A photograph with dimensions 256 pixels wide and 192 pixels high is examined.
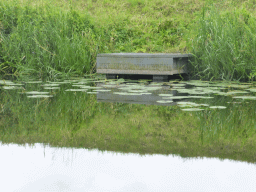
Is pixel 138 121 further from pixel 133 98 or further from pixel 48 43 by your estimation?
pixel 48 43

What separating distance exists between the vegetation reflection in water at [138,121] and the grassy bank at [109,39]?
1282mm

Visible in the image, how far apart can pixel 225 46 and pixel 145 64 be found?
1.33 metres

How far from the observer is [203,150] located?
7.83 ft

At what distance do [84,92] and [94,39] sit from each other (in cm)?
260

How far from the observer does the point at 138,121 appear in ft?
10.9

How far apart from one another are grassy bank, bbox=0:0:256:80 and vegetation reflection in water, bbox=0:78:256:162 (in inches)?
50.5

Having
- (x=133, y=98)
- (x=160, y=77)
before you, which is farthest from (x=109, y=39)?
(x=133, y=98)

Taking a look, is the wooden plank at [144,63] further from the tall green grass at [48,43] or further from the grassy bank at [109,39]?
the tall green grass at [48,43]

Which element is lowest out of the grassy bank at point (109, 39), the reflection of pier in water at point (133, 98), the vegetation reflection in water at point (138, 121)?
the vegetation reflection in water at point (138, 121)

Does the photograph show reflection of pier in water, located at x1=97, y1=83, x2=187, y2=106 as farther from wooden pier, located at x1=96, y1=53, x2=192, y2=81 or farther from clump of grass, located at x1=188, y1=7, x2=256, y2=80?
clump of grass, located at x1=188, y1=7, x2=256, y2=80

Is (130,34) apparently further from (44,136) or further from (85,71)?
(44,136)

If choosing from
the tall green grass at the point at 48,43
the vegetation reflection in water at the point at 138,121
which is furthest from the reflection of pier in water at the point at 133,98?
the tall green grass at the point at 48,43

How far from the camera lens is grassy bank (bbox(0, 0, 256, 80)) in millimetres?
6336

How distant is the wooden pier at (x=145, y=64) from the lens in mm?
6438
